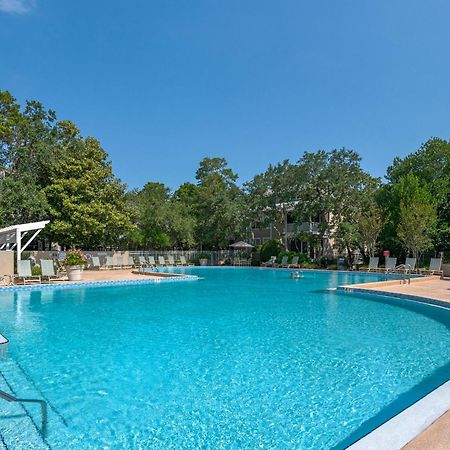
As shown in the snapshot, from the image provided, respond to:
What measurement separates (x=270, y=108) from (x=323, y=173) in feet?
23.7

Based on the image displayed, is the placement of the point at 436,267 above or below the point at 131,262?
below

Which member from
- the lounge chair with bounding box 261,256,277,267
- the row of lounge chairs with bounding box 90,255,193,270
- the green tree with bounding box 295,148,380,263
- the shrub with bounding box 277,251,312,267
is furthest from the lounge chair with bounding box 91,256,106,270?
the green tree with bounding box 295,148,380,263

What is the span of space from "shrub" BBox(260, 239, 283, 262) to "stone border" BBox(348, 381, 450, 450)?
89.6 ft

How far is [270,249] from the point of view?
31438mm

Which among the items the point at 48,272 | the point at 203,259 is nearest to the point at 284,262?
the point at 203,259

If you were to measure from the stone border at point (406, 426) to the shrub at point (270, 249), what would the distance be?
2730cm

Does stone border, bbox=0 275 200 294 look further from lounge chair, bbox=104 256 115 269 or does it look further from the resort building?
the resort building

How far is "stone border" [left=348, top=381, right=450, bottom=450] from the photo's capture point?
2920 millimetres

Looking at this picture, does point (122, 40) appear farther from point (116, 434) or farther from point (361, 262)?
point (361, 262)

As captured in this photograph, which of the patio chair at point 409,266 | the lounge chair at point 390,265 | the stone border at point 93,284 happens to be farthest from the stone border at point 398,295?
the lounge chair at point 390,265

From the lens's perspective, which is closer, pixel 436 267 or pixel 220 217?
pixel 436 267

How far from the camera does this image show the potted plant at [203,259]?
33.5 metres

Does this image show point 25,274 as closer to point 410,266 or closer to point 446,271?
point 410,266

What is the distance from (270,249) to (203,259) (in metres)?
6.12
